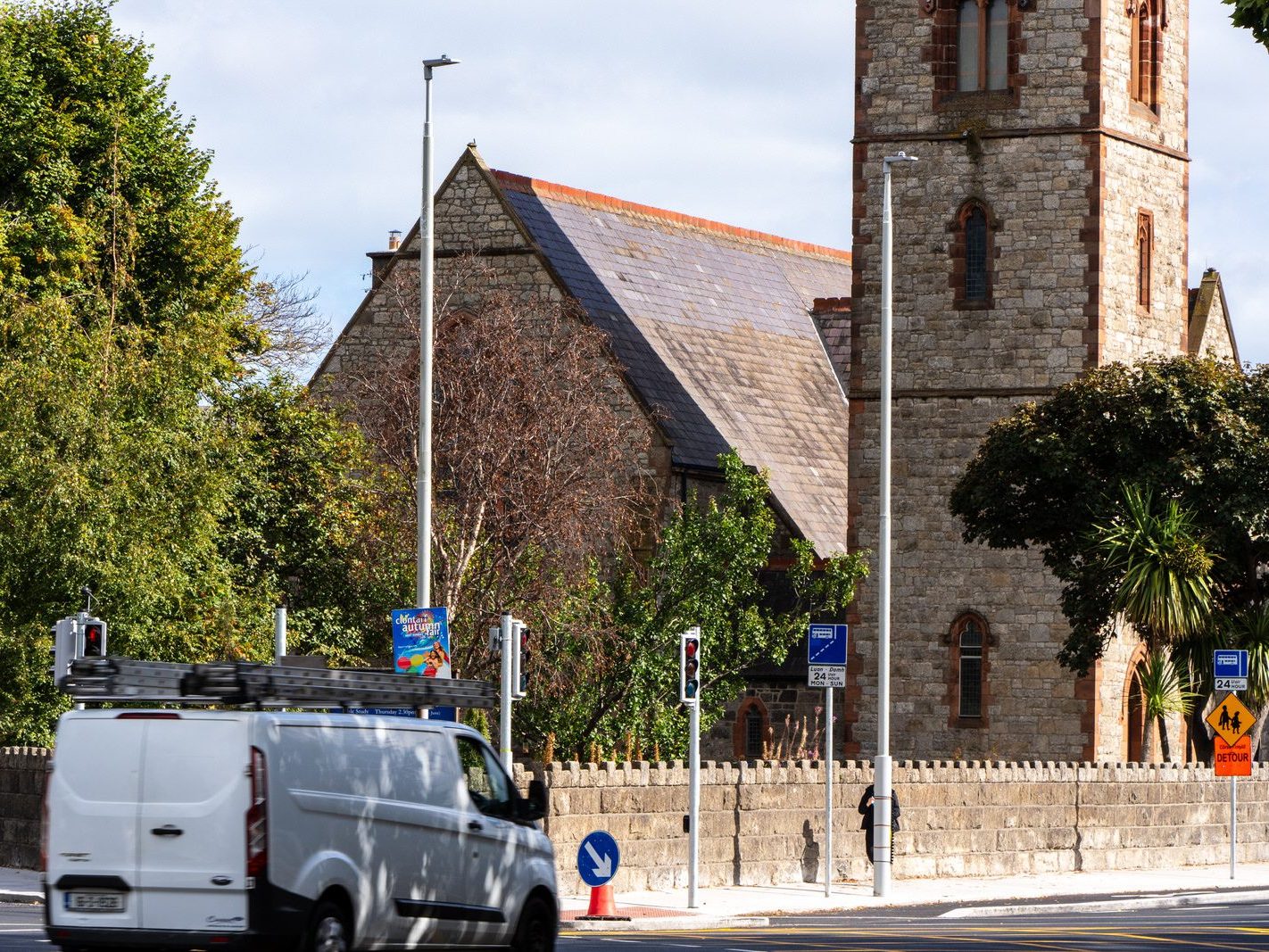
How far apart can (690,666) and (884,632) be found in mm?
5059

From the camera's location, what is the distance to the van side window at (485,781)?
17.3 metres

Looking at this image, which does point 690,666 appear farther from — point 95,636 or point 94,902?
point 94,902

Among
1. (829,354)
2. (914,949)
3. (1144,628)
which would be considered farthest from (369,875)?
(829,354)

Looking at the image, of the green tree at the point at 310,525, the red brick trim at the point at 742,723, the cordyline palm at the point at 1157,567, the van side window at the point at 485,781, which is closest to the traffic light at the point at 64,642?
the van side window at the point at 485,781

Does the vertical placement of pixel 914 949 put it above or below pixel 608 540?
below

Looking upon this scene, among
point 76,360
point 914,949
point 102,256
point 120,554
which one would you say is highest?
point 102,256

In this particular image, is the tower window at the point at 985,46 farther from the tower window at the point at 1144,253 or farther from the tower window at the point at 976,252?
the tower window at the point at 1144,253

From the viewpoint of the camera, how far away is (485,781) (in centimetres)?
1756

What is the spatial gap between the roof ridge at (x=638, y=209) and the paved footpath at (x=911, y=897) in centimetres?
2204

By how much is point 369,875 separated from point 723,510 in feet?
88.7

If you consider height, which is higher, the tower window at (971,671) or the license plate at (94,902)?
the tower window at (971,671)

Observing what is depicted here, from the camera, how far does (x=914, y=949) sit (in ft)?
66.3

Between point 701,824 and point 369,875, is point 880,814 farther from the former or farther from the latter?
point 369,875

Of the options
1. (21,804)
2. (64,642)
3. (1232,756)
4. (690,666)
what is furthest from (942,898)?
(21,804)
